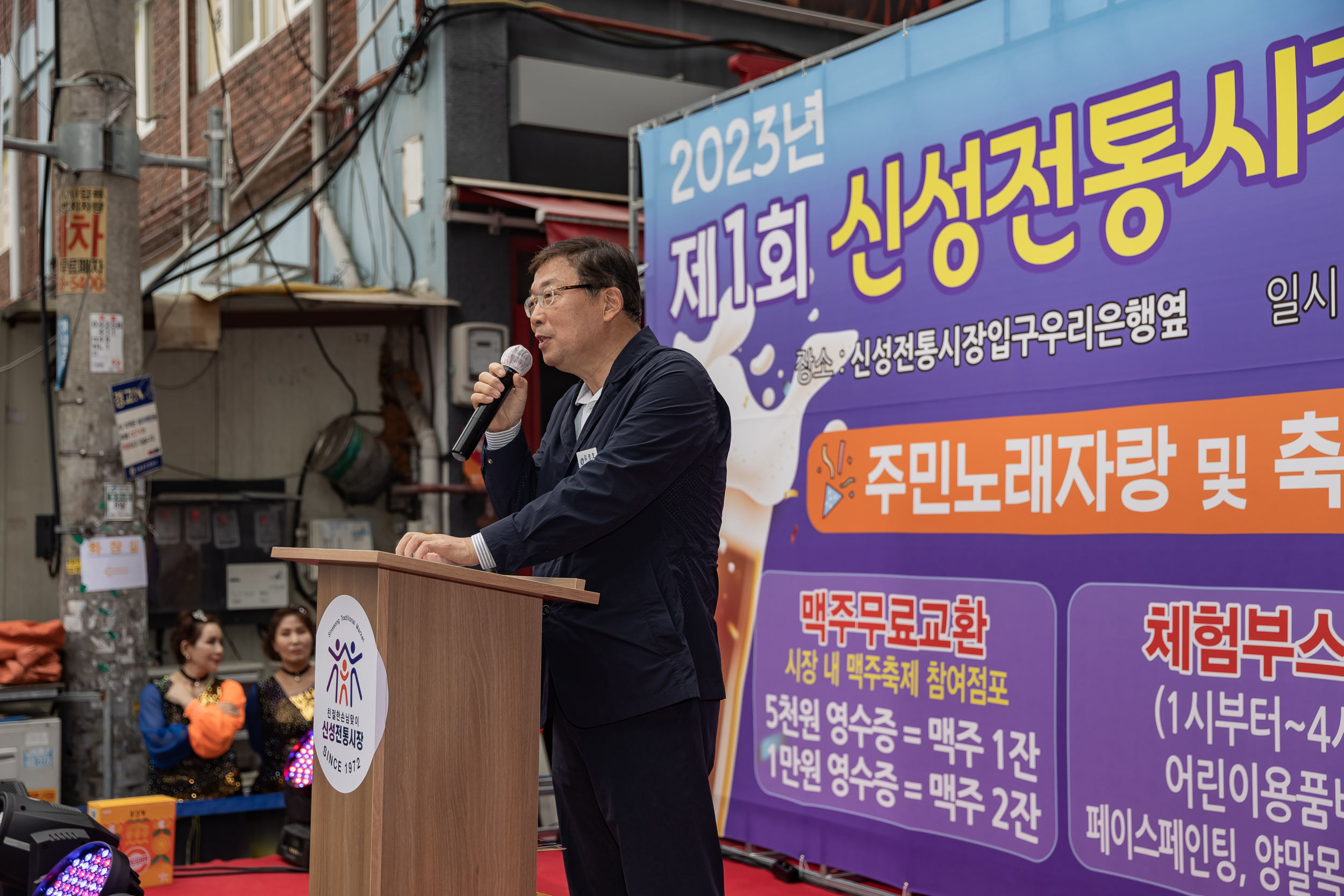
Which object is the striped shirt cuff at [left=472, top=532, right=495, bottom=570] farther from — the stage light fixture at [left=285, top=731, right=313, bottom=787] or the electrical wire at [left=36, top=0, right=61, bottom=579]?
the electrical wire at [left=36, top=0, right=61, bottom=579]

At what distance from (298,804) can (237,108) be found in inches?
263

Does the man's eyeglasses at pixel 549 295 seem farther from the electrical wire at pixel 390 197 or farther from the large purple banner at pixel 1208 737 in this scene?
the electrical wire at pixel 390 197

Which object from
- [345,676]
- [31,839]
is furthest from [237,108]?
[345,676]

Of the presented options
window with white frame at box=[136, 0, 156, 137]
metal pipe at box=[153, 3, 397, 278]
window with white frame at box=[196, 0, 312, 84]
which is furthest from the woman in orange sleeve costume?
window with white frame at box=[136, 0, 156, 137]

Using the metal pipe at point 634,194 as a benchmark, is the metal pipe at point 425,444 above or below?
below

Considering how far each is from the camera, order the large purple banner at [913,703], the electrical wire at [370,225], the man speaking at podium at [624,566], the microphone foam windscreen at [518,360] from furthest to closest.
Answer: the electrical wire at [370,225] → the large purple banner at [913,703] → the microphone foam windscreen at [518,360] → the man speaking at podium at [624,566]

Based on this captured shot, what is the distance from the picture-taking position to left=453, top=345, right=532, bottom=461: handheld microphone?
8.38 feet

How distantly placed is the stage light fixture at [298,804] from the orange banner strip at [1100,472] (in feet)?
6.74

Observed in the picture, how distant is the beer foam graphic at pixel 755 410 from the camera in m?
4.25

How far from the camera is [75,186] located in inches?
203

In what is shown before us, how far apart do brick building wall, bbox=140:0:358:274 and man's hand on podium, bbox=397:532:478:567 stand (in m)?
6.32

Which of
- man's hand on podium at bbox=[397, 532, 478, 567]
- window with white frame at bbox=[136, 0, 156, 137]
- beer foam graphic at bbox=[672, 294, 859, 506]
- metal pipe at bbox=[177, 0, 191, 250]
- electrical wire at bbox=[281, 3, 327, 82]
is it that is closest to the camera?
man's hand on podium at bbox=[397, 532, 478, 567]

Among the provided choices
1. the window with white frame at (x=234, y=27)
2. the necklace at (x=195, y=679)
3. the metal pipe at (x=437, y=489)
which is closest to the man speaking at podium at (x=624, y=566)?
the necklace at (x=195, y=679)

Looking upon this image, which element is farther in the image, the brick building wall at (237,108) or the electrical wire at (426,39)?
the brick building wall at (237,108)
